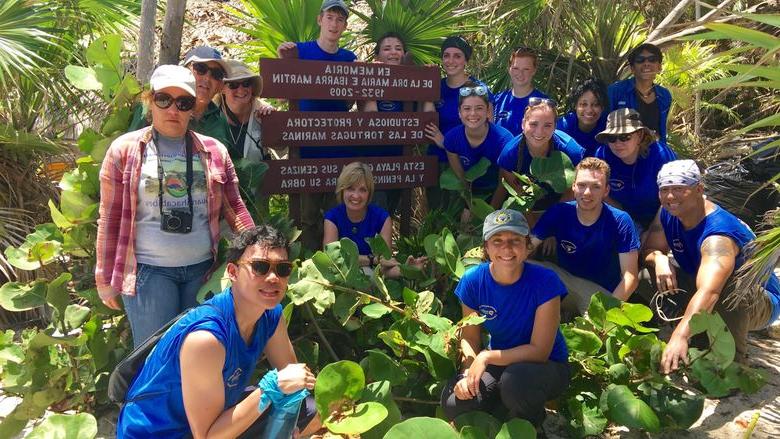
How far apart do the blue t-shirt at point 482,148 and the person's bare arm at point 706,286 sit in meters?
1.40

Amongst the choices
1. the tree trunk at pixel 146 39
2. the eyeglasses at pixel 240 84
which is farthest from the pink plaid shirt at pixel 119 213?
the tree trunk at pixel 146 39

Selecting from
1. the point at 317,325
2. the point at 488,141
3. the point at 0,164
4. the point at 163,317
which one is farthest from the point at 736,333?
the point at 0,164

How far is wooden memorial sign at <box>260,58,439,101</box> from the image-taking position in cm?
413

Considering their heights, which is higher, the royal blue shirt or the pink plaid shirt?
the royal blue shirt

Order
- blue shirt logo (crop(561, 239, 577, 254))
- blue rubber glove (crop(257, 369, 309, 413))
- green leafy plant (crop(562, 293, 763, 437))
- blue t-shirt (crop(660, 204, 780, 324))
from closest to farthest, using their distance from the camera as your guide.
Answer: blue rubber glove (crop(257, 369, 309, 413)), green leafy plant (crop(562, 293, 763, 437)), blue t-shirt (crop(660, 204, 780, 324)), blue shirt logo (crop(561, 239, 577, 254))

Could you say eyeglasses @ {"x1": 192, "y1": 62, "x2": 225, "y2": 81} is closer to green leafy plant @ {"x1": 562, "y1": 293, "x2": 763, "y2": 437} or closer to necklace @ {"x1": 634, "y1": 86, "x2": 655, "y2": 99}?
green leafy plant @ {"x1": 562, "y1": 293, "x2": 763, "y2": 437}

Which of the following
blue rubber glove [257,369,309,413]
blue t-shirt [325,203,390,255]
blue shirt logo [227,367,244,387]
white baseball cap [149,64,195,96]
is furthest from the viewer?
blue t-shirt [325,203,390,255]

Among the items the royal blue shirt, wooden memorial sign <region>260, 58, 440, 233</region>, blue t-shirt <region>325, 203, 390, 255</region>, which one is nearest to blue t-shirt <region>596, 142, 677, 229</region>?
the royal blue shirt

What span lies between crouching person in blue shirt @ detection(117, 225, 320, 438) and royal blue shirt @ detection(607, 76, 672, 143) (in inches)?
124

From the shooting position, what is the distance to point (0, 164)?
5.01m

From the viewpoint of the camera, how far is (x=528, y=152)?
4.27 m

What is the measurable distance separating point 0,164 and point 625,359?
14.4 feet

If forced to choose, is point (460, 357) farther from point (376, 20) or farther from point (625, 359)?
point (376, 20)

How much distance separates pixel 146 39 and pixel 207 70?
76cm
